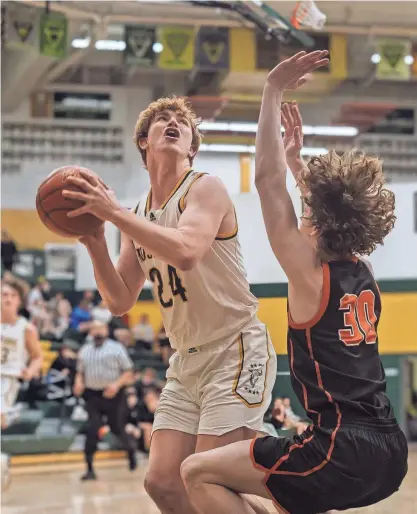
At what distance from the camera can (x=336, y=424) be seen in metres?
2.67

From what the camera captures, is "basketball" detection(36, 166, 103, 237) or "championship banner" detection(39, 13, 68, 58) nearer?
"basketball" detection(36, 166, 103, 237)

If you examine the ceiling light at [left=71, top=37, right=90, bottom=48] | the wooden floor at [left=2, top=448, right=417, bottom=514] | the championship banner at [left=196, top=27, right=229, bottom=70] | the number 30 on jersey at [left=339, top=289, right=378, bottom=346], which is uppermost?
the ceiling light at [left=71, top=37, right=90, bottom=48]

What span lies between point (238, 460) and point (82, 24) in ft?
32.0

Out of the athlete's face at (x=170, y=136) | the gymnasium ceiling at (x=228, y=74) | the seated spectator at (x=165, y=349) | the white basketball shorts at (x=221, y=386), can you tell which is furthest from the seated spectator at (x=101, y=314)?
the white basketball shorts at (x=221, y=386)

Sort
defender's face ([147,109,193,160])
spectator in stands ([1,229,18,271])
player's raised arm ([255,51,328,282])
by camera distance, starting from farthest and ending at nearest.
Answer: spectator in stands ([1,229,18,271])
defender's face ([147,109,193,160])
player's raised arm ([255,51,328,282])

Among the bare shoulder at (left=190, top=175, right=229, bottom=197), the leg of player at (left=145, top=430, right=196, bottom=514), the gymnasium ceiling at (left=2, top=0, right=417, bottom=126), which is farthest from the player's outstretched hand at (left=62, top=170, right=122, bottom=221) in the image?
the gymnasium ceiling at (left=2, top=0, right=417, bottom=126)

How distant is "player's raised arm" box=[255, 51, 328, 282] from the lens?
Answer: 2740 millimetres

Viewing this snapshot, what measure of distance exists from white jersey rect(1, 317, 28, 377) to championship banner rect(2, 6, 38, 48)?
11.7 ft

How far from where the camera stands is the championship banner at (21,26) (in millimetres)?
9859

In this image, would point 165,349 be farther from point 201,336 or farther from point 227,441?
point 227,441

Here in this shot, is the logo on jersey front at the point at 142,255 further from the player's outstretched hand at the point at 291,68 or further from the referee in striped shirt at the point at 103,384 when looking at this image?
the referee in striped shirt at the point at 103,384

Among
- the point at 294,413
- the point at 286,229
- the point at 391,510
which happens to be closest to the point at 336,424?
the point at 286,229

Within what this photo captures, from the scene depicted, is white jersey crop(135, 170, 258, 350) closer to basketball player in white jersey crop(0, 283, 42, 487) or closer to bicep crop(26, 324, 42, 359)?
basketball player in white jersey crop(0, 283, 42, 487)

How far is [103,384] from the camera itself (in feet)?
30.0
